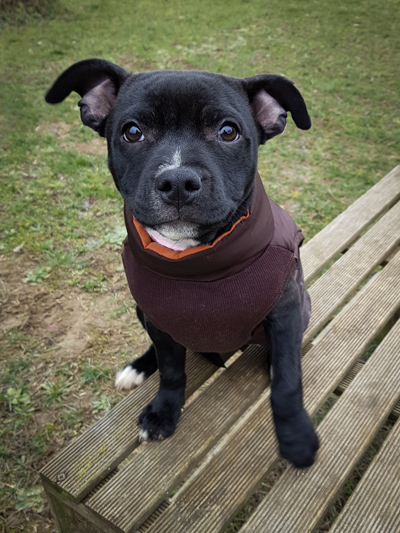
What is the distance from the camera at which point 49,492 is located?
1883 mm

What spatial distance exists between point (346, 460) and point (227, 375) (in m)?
0.67

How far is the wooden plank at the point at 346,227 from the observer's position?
9.60 ft

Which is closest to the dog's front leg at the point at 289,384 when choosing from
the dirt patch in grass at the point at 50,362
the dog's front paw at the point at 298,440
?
the dog's front paw at the point at 298,440

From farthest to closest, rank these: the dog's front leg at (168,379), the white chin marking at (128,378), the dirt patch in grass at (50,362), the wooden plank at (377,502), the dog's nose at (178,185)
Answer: the white chin marking at (128,378)
the dirt patch in grass at (50,362)
the dog's front leg at (168,379)
the wooden plank at (377,502)
the dog's nose at (178,185)

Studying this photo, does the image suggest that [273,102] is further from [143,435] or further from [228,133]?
[143,435]

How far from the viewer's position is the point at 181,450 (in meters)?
1.97

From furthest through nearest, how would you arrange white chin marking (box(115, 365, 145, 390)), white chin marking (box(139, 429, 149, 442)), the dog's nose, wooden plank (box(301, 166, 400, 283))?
wooden plank (box(301, 166, 400, 283))
white chin marking (box(115, 365, 145, 390))
white chin marking (box(139, 429, 149, 442))
the dog's nose

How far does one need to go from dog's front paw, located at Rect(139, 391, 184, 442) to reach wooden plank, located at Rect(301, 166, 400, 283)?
114cm

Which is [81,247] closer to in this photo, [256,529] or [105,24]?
[256,529]

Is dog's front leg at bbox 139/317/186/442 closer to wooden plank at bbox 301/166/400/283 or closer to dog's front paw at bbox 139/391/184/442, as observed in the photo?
dog's front paw at bbox 139/391/184/442

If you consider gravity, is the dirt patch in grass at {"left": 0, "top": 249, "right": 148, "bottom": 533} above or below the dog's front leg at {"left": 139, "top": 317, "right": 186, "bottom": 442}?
below

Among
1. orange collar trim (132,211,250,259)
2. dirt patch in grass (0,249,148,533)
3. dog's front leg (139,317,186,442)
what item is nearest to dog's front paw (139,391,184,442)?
dog's front leg (139,317,186,442)

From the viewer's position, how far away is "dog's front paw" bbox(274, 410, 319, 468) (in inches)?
72.6

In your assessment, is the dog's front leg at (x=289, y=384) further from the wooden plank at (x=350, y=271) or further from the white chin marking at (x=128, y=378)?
the white chin marking at (x=128, y=378)
